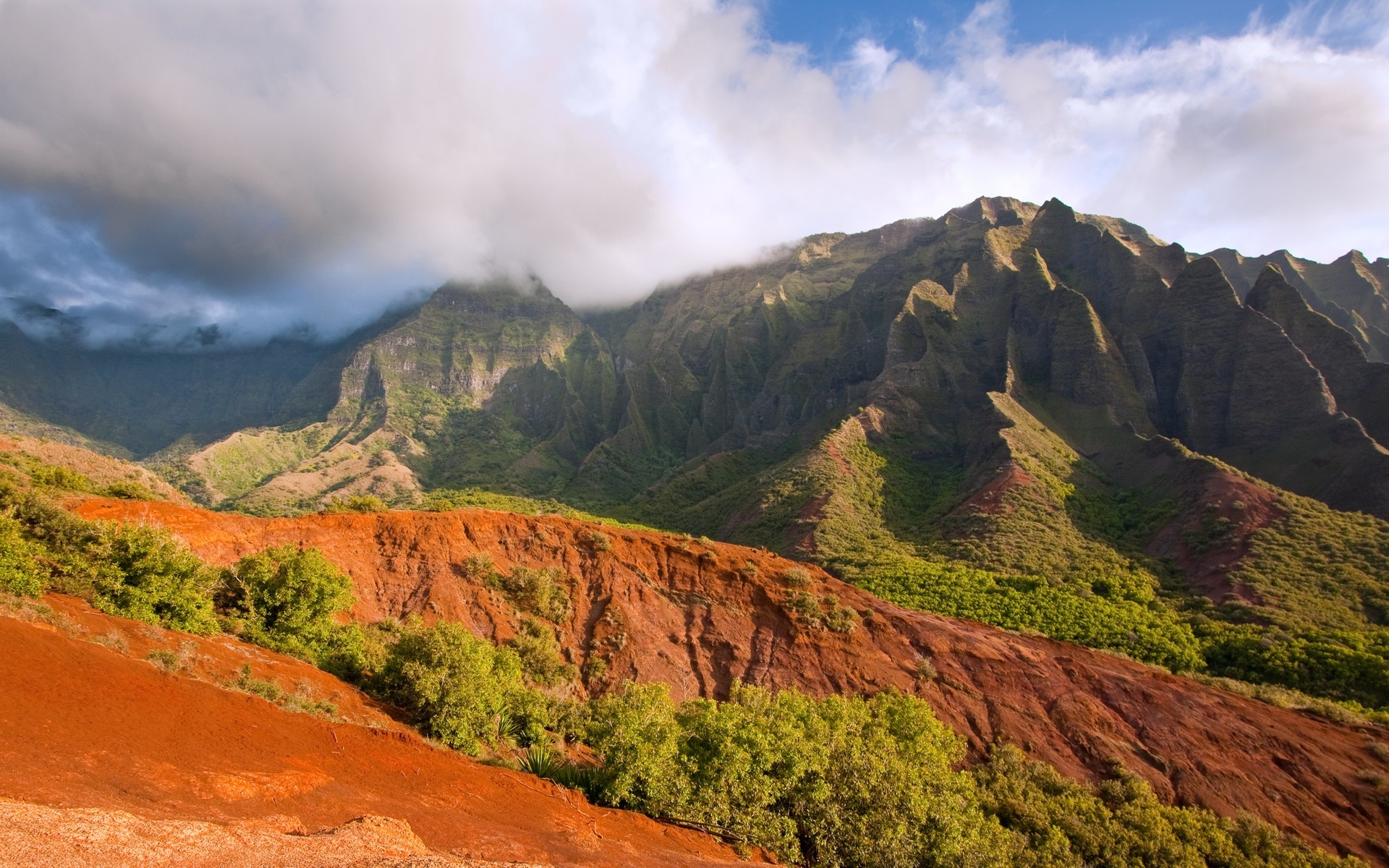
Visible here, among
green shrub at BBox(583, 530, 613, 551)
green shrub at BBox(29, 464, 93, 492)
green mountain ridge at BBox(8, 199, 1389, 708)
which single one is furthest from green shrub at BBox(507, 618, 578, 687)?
green mountain ridge at BBox(8, 199, 1389, 708)

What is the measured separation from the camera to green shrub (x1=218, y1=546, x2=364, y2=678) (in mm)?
20156

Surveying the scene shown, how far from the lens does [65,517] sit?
18.8 metres

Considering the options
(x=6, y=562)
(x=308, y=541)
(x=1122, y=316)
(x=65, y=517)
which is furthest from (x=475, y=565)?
(x=1122, y=316)

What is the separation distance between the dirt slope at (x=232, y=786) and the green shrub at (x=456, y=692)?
2290mm

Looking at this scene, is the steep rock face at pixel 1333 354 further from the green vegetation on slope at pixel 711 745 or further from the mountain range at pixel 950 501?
the green vegetation on slope at pixel 711 745

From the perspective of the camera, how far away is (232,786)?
1016 cm

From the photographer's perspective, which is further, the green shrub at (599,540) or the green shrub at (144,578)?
the green shrub at (599,540)

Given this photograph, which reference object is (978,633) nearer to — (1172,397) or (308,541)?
(308,541)

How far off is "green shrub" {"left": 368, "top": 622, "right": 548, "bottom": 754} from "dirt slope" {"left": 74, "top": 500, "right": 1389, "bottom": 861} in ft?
31.0

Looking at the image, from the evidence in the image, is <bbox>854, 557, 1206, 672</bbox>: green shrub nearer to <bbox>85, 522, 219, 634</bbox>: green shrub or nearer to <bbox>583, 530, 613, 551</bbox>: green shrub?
<bbox>583, 530, 613, 551</bbox>: green shrub

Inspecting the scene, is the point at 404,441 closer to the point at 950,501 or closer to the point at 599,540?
the point at 950,501

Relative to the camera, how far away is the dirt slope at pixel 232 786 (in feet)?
25.7

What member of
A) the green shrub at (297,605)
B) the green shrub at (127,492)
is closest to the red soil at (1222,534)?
the green shrub at (297,605)

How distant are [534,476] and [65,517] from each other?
12547 cm
